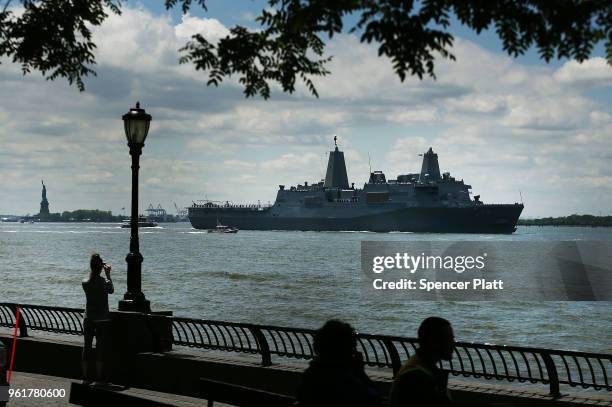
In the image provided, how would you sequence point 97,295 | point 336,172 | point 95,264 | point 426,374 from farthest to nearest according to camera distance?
point 336,172 < point 97,295 < point 95,264 < point 426,374

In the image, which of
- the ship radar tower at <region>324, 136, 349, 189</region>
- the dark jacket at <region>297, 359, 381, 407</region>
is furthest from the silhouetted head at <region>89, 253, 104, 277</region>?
the ship radar tower at <region>324, 136, 349, 189</region>

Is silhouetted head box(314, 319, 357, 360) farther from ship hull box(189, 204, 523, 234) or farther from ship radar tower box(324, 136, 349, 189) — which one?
ship radar tower box(324, 136, 349, 189)

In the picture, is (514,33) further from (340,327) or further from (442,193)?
(442,193)

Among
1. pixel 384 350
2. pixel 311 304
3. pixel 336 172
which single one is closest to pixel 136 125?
pixel 384 350

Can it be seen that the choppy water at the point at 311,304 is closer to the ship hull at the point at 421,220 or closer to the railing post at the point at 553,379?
the railing post at the point at 553,379

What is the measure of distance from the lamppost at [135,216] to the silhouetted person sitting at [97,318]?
732 millimetres

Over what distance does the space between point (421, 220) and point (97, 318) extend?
15756 centimetres

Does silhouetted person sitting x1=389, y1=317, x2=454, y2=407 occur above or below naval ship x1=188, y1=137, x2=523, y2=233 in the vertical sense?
below

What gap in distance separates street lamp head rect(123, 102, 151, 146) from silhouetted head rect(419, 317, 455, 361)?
8133 millimetres

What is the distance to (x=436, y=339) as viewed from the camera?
5.24 m

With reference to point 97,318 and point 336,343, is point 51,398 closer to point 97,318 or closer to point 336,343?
point 97,318

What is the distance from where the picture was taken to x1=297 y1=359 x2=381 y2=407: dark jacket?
17.5ft

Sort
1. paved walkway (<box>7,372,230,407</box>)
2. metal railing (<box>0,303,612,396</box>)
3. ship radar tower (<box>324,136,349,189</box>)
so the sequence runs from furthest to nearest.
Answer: ship radar tower (<box>324,136,349,189</box>) < paved walkway (<box>7,372,230,407</box>) < metal railing (<box>0,303,612,396</box>)

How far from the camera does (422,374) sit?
5062 mm
